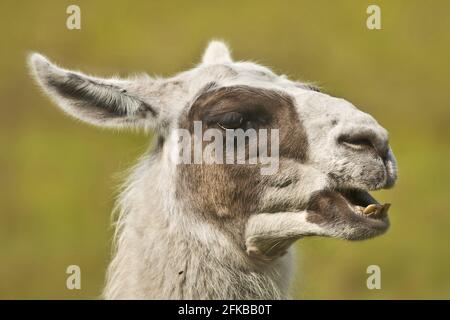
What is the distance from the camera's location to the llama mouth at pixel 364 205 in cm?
598

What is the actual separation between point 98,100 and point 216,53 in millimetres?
1640

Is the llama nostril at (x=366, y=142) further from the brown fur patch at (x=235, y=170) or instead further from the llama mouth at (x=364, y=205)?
the brown fur patch at (x=235, y=170)

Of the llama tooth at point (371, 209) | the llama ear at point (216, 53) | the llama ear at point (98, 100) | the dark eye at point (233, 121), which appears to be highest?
the llama ear at point (216, 53)

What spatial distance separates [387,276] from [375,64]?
824cm

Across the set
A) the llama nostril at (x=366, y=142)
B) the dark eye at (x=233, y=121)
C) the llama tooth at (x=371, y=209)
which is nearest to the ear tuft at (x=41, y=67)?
the dark eye at (x=233, y=121)

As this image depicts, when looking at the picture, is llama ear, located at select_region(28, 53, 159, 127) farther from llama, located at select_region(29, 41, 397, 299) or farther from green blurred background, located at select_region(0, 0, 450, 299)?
green blurred background, located at select_region(0, 0, 450, 299)

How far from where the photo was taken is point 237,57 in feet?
62.6

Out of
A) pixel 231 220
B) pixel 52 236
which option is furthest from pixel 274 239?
pixel 52 236

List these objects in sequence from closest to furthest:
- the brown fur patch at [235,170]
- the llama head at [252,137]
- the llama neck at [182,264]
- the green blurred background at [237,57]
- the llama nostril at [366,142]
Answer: the llama nostril at [366,142] → the llama head at [252,137] → the brown fur patch at [235,170] → the llama neck at [182,264] → the green blurred background at [237,57]

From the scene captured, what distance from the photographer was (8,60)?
23.1m

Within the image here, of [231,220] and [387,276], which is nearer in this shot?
[231,220]

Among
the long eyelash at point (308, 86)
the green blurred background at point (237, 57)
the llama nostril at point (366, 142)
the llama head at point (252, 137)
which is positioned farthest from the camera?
the green blurred background at point (237, 57)
